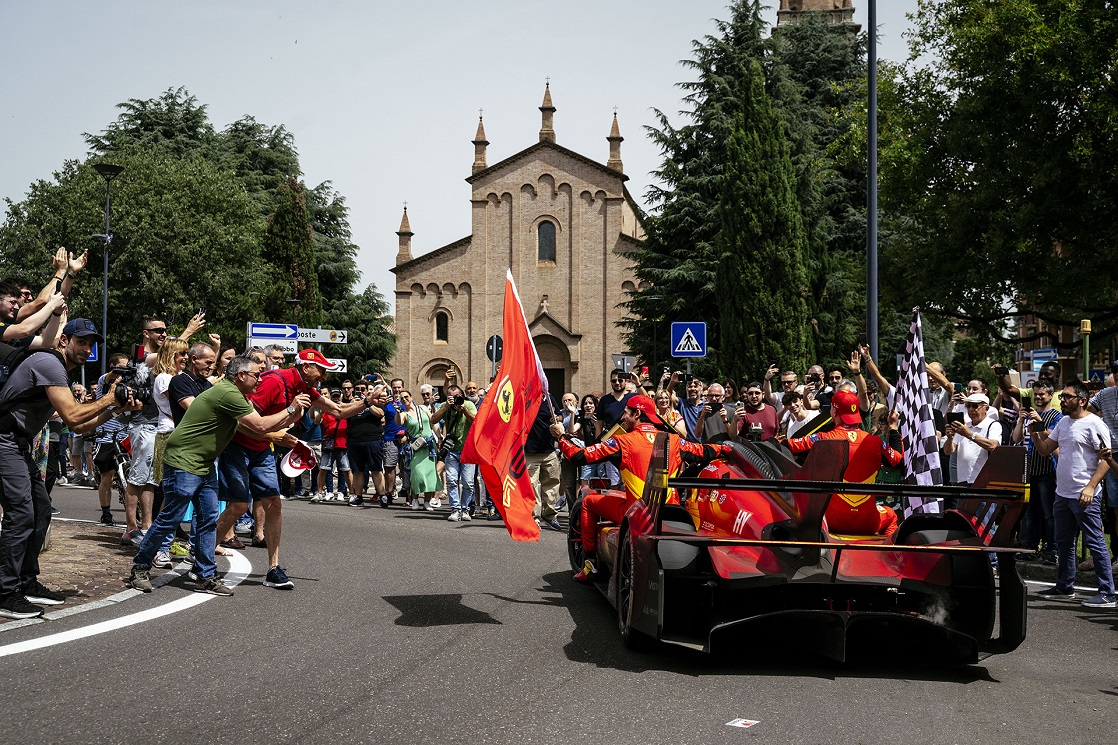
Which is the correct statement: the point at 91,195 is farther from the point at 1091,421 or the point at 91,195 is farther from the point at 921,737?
the point at 921,737

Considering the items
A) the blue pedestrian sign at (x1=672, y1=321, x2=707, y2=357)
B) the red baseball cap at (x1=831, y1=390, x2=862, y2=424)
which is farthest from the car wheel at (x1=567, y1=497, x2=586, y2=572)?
the blue pedestrian sign at (x1=672, y1=321, x2=707, y2=357)

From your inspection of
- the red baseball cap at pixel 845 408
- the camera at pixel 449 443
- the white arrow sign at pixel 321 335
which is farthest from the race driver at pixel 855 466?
the white arrow sign at pixel 321 335

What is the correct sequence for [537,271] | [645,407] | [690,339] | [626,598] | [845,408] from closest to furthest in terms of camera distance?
1. [626,598]
2. [845,408]
3. [645,407]
4. [690,339]
5. [537,271]

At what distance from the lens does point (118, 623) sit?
7484 mm

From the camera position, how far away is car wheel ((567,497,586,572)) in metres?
9.60

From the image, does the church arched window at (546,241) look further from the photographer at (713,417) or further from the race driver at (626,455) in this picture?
the race driver at (626,455)

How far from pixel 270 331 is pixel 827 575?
23043mm

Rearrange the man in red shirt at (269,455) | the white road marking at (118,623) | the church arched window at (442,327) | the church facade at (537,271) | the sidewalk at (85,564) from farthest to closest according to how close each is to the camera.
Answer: the church arched window at (442,327), the church facade at (537,271), the man in red shirt at (269,455), the sidewalk at (85,564), the white road marking at (118,623)

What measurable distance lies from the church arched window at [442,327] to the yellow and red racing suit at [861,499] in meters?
59.3

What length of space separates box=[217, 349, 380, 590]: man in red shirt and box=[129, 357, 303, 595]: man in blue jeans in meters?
0.15

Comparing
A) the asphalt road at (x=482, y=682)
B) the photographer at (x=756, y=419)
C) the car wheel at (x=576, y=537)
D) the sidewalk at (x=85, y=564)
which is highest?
the photographer at (x=756, y=419)

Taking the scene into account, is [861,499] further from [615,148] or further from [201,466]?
[615,148]

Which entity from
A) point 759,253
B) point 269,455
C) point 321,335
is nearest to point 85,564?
point 269,455

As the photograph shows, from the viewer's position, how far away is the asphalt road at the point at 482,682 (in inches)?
201
